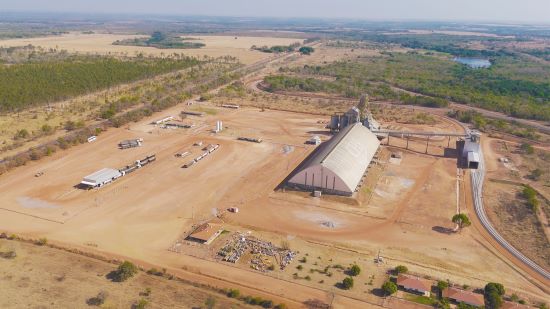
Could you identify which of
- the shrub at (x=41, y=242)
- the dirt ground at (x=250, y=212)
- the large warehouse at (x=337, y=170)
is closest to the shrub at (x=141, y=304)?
the dirt ground at (x=250, y=212)

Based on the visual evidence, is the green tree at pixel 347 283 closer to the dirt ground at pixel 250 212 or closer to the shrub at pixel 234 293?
the dirt ground at pixel 250 212

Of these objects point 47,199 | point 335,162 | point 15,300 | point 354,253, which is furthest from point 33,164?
point 354,253

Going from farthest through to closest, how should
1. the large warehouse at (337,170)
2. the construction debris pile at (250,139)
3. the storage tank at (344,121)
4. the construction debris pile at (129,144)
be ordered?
the storage tank at (344,121) → the construction debris pile at (250,139) → the construction debris pile at (129,144) → the large warehouse at (337,170)

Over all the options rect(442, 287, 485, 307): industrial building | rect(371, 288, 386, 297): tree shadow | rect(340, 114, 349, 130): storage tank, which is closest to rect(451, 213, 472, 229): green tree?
rect(442, 287, 485, 307): industrial building

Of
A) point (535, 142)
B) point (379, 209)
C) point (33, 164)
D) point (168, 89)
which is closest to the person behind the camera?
point (379, 209)

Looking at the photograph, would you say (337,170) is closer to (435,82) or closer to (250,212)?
(250,212)

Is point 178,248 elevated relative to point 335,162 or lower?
lower

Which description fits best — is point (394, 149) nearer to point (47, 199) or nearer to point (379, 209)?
point (379, 209)
